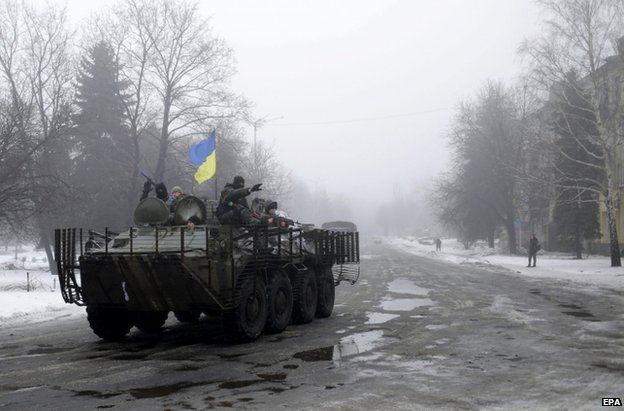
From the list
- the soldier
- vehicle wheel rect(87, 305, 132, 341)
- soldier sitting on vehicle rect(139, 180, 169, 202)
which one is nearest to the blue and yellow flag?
the soldier

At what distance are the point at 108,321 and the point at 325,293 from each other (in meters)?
4.40

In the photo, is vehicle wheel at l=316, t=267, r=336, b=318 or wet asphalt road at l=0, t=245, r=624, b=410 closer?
wet asphalt road at l=0, t=245, r=624, b=410

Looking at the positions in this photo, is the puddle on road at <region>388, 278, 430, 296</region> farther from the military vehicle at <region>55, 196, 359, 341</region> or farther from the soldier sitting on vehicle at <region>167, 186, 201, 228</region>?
the soldier sitting on vehicle at <region>167, 186, 201, 228</region>

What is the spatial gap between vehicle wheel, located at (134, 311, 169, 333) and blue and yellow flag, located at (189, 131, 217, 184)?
18.0 ft

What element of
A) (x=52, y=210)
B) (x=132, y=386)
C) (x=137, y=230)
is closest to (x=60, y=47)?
(x=52, y=210)

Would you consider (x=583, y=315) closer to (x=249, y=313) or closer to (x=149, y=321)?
(x=249, y=313)

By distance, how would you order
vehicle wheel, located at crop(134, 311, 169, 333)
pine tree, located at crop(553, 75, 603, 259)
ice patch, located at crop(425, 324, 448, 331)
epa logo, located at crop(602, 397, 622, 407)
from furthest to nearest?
pine tree, located at crop(553, 75, 603, 259)
ice patch, located at crop(425, 324, 448, 331)
vehicle wheel, located at crop(134, 311, 169, 333)
epa logo, located at crop(602, 397, 622, 407)

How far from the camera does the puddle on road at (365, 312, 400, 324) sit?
11.4m

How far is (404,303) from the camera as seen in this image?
47.6ft

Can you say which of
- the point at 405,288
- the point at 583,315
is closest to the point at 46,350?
the point at 583,315

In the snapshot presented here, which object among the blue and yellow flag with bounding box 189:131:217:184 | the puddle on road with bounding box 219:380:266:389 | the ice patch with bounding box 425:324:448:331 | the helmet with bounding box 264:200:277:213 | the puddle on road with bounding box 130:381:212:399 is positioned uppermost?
the blue and yellow flag with bounding box 189:131:217:184

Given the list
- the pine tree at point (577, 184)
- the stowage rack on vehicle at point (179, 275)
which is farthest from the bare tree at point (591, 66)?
the stowage rack on vehicle at point (179, 275)

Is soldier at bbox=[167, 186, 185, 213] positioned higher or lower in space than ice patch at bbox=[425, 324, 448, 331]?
higher

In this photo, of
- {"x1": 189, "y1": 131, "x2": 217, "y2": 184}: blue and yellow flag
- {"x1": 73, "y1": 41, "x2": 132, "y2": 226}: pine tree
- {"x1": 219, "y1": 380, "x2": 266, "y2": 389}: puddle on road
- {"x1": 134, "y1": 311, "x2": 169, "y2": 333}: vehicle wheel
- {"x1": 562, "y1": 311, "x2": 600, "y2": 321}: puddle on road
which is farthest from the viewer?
{"x1": 73, "y1": 41, "x2": 132, "y2": 226}: pine tree
